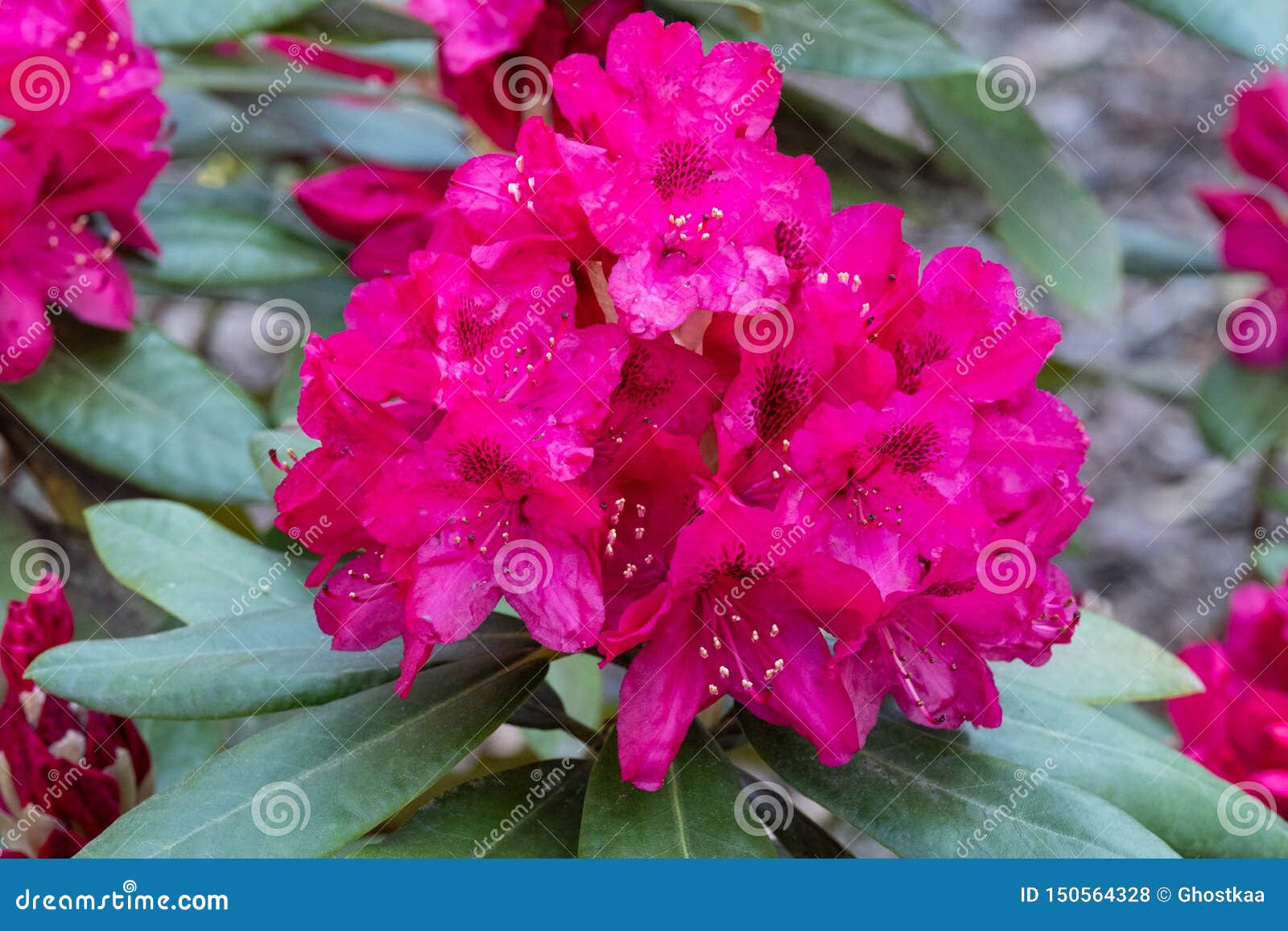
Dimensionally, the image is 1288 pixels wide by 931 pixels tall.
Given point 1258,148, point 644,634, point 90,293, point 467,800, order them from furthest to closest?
point 1258,148, point 90,293, point 467,800, point 644,634

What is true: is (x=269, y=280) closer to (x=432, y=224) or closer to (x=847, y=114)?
(x=432, y=224)

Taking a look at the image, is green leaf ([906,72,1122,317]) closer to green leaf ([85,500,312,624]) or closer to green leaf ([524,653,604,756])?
green leaf ([524,653,604,756])

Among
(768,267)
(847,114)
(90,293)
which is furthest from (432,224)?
(768,267)

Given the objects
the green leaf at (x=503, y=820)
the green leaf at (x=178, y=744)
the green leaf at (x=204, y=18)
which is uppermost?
the green leaf at (x=204, y=18)

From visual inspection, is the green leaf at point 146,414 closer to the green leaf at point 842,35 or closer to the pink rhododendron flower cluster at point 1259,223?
the green leaf at point 842,35

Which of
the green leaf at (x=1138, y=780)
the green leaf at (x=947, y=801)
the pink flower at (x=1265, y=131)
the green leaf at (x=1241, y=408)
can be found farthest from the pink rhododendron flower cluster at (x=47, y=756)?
the pink flower at (x=1265, y=131)

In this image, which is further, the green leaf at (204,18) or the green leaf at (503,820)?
the green leaf at (204,18)

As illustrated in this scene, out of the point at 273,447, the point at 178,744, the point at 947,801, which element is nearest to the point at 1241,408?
the point at 947,801
